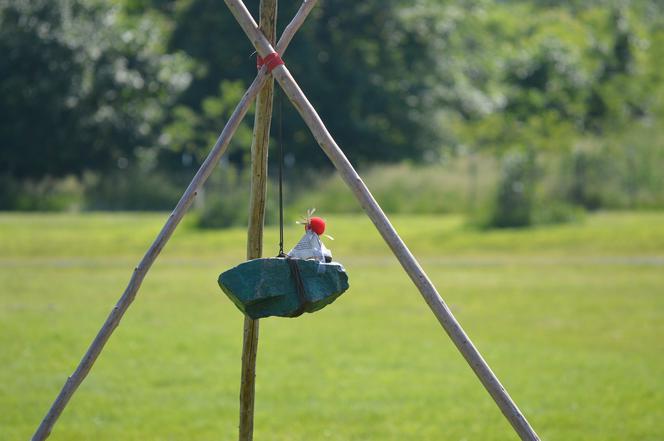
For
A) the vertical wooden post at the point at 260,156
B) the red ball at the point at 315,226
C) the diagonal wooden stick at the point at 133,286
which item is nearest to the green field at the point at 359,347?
the vertical wooden post at the point at 260,156

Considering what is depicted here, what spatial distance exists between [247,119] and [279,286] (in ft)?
119

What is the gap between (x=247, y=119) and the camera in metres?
42.5

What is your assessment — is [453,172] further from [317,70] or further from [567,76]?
[567,76]

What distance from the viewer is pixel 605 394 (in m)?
12.1

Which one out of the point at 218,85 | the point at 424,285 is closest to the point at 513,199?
the point at 218,85

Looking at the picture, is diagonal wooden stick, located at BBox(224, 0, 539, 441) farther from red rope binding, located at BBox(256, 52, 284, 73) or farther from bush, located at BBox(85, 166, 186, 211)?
bush, located at BBox(85, 166, 186, 211)

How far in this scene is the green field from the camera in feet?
35.5

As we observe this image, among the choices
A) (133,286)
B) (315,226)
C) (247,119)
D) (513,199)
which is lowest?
(513,199)

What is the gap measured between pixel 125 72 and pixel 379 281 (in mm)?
24879

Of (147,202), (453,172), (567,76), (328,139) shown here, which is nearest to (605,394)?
(328,139)

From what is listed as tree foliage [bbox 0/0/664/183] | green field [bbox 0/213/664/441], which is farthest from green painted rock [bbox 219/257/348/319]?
tree foliage [bbox 0/0/664/183]

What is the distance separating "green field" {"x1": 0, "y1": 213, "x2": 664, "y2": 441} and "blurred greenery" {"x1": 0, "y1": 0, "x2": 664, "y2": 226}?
11294 millimetres

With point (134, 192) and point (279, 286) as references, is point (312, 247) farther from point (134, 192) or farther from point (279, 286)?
point (134, 192)

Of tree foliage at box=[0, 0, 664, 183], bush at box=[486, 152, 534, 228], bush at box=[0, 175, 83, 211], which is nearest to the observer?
bush at box=[486, 152, 534, 228]
